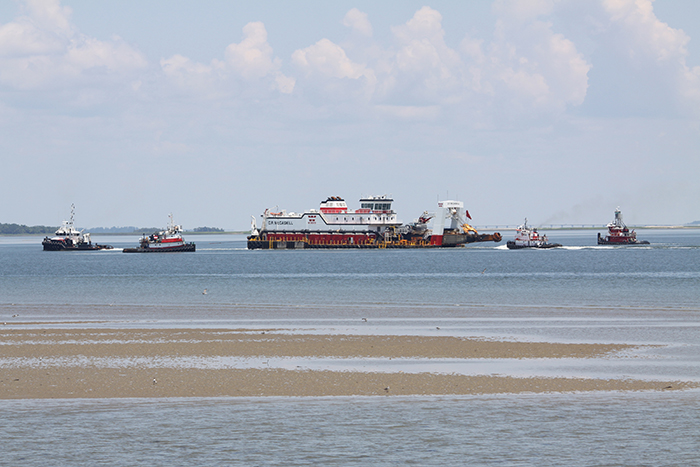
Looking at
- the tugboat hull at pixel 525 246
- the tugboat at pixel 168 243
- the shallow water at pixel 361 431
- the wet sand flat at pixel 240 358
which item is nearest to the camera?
the shallow water at pixel 361 431

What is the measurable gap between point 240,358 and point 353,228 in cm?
14579

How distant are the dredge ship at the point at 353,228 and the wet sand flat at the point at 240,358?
448 ft

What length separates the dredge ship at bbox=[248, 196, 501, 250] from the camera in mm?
173375

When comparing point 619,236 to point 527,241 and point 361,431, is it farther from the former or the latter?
point 361,431

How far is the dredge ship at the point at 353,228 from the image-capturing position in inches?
6826

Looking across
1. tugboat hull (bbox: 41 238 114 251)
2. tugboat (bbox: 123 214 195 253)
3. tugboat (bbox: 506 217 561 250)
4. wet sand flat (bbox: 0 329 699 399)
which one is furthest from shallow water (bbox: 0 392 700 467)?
tugboat hull (bbox: 41 238 114 251)

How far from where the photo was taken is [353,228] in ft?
570

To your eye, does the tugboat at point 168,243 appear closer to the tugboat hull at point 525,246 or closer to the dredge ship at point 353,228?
the dredge ship at point 353,228

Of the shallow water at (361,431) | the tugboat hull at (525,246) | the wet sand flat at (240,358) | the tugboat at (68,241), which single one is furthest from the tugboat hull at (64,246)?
the shallow water at (361,431)

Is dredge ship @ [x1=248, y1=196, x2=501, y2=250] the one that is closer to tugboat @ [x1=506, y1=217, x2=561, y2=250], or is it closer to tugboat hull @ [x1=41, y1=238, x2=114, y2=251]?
tugboat @ [x1=506, y1=217, x2=561, y2=250]

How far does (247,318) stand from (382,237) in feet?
434

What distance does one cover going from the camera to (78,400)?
20.7 m

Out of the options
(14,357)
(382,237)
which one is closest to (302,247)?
(382,237)

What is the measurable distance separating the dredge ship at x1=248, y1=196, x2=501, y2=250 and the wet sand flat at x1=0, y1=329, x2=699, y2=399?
13645 centimetres
